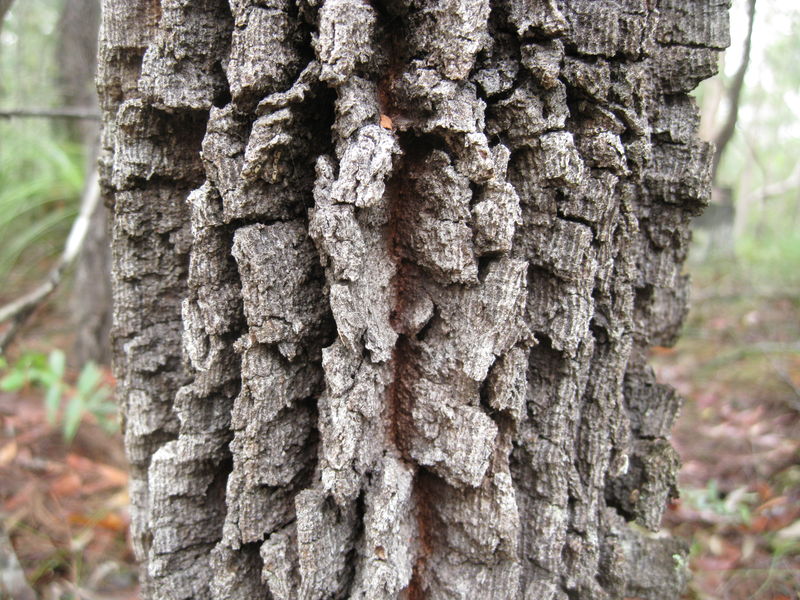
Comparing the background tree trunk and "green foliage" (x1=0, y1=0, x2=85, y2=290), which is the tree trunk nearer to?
the background tree trunk

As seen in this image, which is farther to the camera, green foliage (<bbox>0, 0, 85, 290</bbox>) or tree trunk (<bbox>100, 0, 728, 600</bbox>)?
green foliage (<bbox>0, 0, 85, 290</bbox>)

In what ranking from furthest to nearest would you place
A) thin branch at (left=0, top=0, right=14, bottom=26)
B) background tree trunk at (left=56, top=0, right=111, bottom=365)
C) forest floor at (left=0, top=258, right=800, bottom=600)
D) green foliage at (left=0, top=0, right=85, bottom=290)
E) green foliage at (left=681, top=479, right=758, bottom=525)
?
green foliage at (left=0, top=0, right=85, bottom=290), background tree trunk at (left=56, top=0, right=111, bottom=365), green foliage at (left=681, top=479, right=758, bottom=525), thin branch at (left=0, top=0, right=14, bottom=26), forest floor at (left=0, top=258, right=800, bottom=600)

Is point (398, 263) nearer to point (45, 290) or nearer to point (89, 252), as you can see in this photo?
point (45, 290)

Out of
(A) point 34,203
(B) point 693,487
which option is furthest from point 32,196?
(B) point 693,487

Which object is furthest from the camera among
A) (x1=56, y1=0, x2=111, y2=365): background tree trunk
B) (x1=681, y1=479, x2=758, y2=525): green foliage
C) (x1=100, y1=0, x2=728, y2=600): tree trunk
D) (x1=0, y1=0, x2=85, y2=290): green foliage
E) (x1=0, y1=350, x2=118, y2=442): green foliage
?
(x1=0, y1=0, x2=85, y2=290): green foliage

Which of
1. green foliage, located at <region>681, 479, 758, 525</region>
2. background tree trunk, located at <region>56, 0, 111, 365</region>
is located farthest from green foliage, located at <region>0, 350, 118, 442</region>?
green foliage, located at <region>681, 479, 758, 525</region>

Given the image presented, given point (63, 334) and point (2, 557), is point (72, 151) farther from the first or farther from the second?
point (2, 557)
